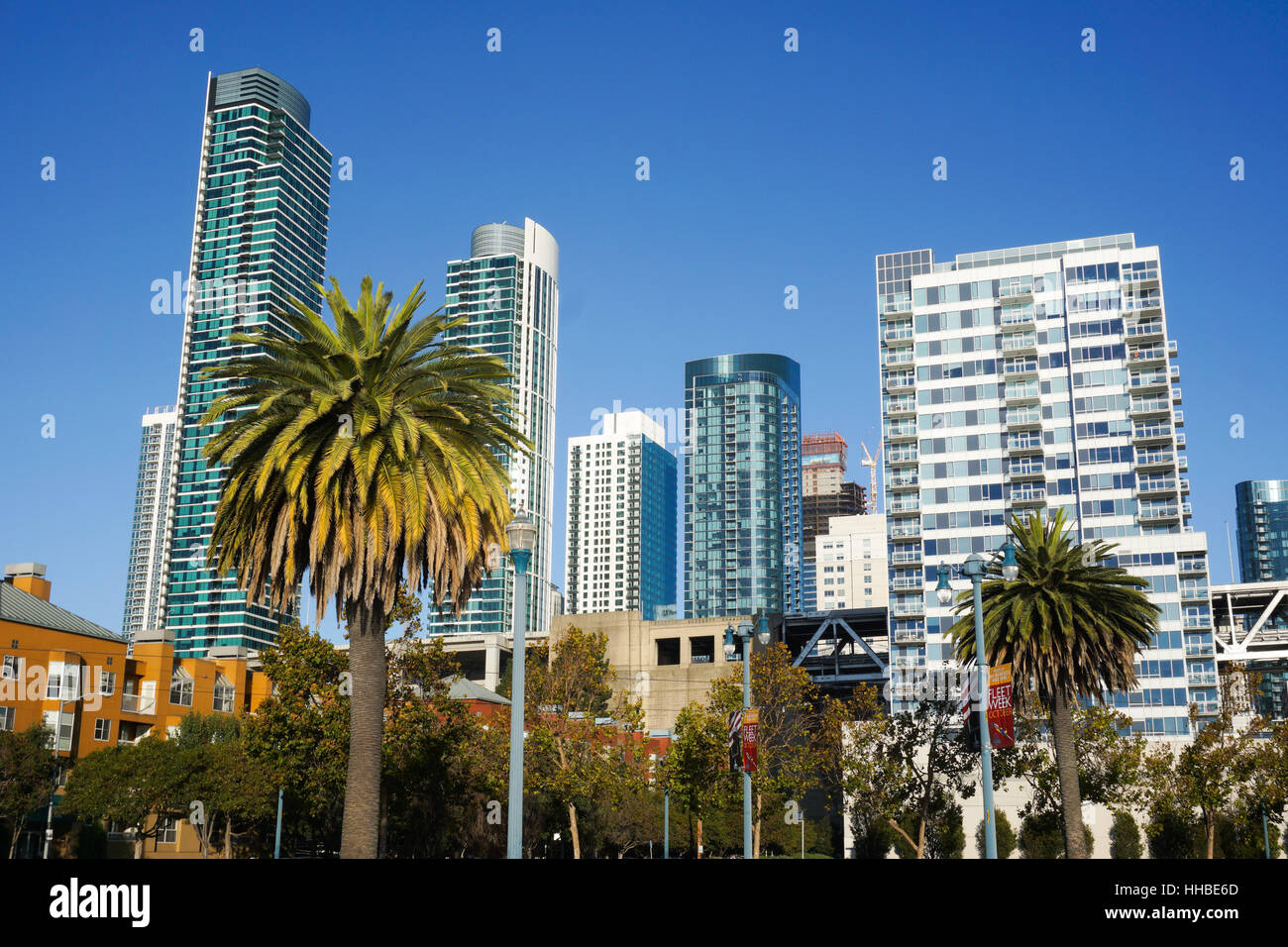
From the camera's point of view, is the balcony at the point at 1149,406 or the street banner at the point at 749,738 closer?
the street banner at the point at 749,738

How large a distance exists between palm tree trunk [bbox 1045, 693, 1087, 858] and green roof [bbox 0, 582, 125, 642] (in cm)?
6500

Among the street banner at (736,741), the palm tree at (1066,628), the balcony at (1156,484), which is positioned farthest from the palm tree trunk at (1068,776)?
the balcony at (1156,484)

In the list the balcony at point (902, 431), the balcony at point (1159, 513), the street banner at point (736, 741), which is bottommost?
the street banner at point (736, 741)

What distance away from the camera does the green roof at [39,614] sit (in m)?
76.8

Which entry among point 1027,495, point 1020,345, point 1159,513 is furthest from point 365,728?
point 1020,345

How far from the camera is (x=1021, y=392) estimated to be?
437 ft

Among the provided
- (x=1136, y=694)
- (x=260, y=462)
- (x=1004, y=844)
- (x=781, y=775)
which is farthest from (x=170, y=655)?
(x=1136, y=694)

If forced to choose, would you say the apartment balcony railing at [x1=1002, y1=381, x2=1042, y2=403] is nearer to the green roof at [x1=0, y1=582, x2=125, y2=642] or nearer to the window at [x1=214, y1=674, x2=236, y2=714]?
the window at [x1=214, y1=674, x2=236, y2=714]

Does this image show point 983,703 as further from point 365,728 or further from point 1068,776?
point 1068,776

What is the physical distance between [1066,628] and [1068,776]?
6.39 meters

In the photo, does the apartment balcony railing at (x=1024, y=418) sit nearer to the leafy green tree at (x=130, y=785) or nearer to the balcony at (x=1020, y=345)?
the balcony at (x=1020, y=345)

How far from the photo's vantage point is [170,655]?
3585 inches

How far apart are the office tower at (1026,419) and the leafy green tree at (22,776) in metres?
87.1

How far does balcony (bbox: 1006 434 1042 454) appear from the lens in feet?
431
